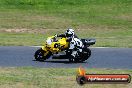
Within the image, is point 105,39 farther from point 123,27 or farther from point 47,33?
point 123,27

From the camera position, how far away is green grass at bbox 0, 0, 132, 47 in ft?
96.7

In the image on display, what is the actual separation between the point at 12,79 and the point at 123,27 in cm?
2133

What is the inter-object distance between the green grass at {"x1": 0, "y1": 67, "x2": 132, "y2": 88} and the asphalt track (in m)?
1.79

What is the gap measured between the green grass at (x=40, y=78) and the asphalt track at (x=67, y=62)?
1787 millimetres

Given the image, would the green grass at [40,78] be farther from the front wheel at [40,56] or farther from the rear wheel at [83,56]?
the front wheel at [40,56]

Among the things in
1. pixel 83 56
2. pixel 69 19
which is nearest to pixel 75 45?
pixel 83 56

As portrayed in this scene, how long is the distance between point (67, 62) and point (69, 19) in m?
17.0

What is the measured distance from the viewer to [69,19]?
37.1 m

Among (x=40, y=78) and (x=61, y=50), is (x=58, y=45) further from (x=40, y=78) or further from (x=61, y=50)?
(x=40, y=78)

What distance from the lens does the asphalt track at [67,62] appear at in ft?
63.5

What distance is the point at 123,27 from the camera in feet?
115

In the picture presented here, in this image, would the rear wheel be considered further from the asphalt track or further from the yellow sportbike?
the asphalt track

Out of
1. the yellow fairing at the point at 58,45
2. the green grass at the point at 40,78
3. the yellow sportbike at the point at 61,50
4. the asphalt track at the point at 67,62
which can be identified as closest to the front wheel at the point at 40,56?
the yellow sportbike at the point at 61,50

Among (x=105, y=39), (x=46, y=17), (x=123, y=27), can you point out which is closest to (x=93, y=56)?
(x=105, y=39)
